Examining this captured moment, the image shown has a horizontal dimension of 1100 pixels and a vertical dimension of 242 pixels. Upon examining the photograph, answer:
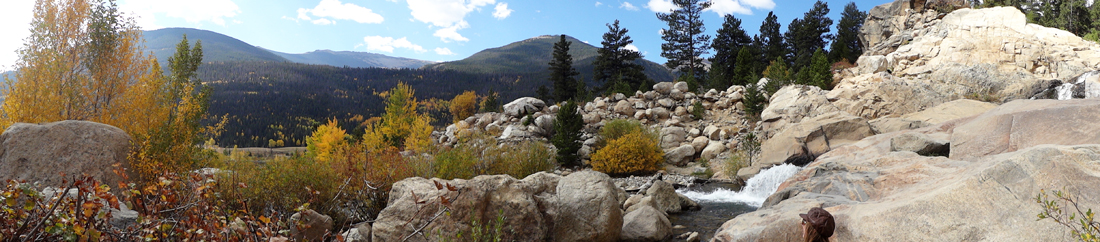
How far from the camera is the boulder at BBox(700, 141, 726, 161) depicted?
22.8 metres

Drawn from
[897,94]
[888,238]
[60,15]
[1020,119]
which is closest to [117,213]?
[888,238]

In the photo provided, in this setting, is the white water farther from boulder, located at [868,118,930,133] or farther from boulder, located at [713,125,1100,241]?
boulder, located at [713,125,1100,241]

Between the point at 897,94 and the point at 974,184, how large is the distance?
18.7 metres

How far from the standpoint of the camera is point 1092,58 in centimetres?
1988

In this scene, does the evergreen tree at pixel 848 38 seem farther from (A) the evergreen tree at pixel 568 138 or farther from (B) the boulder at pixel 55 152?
(B) the boulder at pixel 55 152

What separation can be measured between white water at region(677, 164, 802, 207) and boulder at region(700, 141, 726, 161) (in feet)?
22.0

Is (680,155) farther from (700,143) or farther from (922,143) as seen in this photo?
(922,143)

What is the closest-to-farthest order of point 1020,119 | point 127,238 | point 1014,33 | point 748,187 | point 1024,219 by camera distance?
point 127,238
point 1024,219
point 1020,119
point 748,187
point 1014,33

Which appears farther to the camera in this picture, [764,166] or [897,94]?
[897,94]

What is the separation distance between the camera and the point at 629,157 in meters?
21.5

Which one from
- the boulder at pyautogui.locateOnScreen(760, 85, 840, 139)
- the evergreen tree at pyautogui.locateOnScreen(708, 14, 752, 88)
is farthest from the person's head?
the evergreen tree at pyautogui.locateOnScreen(708, 14, 752, 88)

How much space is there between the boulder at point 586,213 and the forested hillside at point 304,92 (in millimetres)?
69739

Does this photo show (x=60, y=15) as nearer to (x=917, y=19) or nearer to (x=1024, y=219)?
(x=1024, y=219)

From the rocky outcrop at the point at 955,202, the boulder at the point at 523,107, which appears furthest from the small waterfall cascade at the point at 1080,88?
the boulder at the point at 523,107
